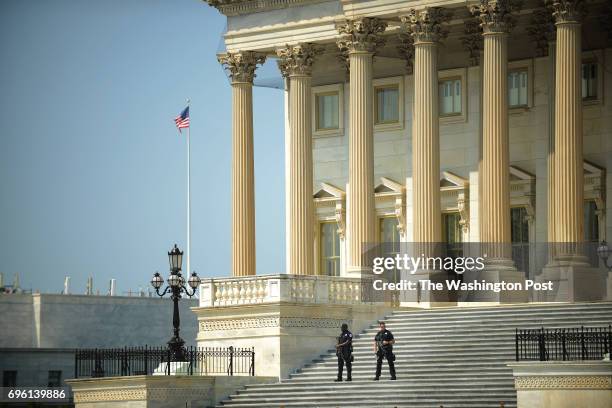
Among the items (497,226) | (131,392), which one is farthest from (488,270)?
(131,392)

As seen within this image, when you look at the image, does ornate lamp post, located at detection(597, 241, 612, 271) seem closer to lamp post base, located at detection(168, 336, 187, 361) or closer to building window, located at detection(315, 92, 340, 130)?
lamp post base, located at detection(168, 336, 187, 361)

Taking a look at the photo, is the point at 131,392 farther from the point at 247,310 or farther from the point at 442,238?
the point at 442,238

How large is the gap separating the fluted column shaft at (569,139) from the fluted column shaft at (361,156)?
7.50 metres

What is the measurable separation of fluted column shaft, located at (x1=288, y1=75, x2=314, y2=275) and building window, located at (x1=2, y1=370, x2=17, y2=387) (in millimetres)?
23769

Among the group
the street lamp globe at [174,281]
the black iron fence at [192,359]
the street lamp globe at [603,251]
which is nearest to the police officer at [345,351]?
the black iron fence at [192,359]

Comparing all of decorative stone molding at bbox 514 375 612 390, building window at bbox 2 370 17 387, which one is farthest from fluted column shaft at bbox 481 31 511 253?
building window at bbox 2 370 17 387

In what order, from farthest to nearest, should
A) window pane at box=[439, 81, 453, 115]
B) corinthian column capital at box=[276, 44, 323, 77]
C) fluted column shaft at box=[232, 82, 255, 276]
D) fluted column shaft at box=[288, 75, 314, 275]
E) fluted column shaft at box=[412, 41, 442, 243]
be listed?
fluted column shaft at box=[232, 82, 255, 276] < window pane at box=[439, 81, 453, 115] < corinthian column capital at box=[276, 44, 323, 77] < fluted column shaft at box=[288, 75, 314, 275] < fluted column shaft at box=[412, 41, 442, 243]

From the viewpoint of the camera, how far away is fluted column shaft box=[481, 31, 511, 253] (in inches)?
2406

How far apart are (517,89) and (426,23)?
560cm

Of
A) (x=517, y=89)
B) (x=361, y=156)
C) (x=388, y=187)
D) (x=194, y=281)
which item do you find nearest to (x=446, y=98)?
(x=517, y=89)

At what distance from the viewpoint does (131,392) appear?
5444 cm

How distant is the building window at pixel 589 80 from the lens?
2574 inches

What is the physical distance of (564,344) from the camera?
160ft

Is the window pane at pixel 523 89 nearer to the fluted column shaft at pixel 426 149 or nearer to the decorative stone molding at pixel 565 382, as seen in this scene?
the fluted column shaft at pixel 426 149
